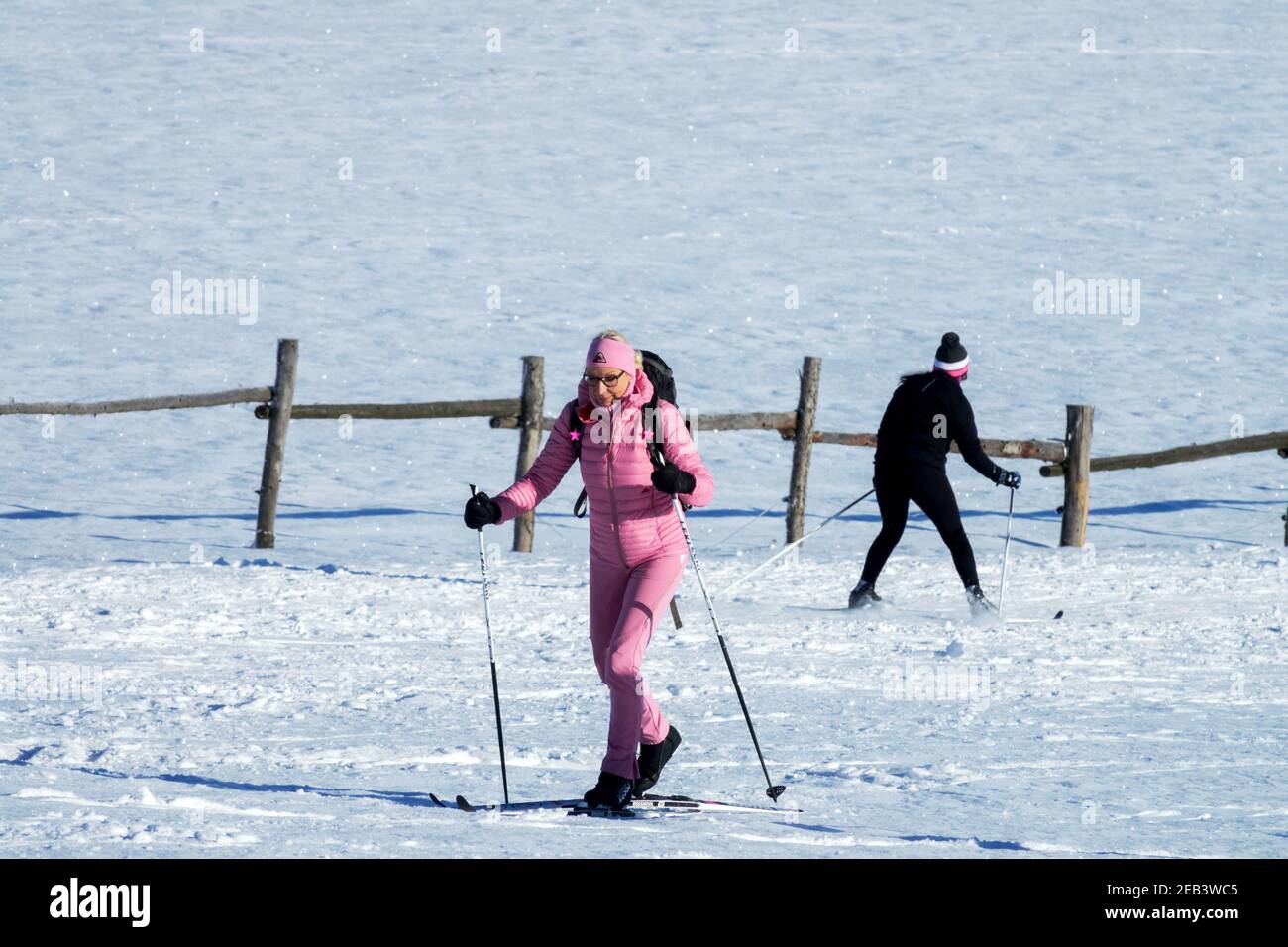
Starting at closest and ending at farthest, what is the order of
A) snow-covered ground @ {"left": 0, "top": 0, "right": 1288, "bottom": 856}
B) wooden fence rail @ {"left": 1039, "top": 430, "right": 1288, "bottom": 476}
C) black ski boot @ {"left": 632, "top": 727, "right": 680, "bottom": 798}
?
black ski boot @ {"left": 632, "top": 727, "right": 680, "bottom": 798} → snow-covered ground @ {"left": 0, "top": 0, "right": 1288, "bottom": 856} → wooden fence rail @ {"left": 1039, "top": 430, "right": 1288, "bottom": 476}

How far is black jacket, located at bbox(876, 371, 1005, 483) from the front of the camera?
27.5ft

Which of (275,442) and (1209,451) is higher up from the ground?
(1209,451)

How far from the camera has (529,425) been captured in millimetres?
11109

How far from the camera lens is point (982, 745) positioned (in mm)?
5918

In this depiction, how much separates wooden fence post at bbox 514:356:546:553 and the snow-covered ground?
33cm

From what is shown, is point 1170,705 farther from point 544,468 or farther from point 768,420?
point 768,420

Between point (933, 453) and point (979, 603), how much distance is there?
0.84 m

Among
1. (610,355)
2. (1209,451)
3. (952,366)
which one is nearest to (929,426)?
(952,366)

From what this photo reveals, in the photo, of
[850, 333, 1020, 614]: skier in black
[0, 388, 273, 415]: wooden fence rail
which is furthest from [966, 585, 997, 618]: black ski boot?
[0, 388, 273, 415]: wooden fence rail

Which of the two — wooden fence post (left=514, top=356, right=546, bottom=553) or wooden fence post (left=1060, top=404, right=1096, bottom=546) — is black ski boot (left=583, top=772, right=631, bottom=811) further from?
wooden fence post (left=1060, top=404, right=1096, bottom=546)

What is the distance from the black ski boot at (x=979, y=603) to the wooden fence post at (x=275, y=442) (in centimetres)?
481

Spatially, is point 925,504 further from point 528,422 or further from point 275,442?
point 275,442
